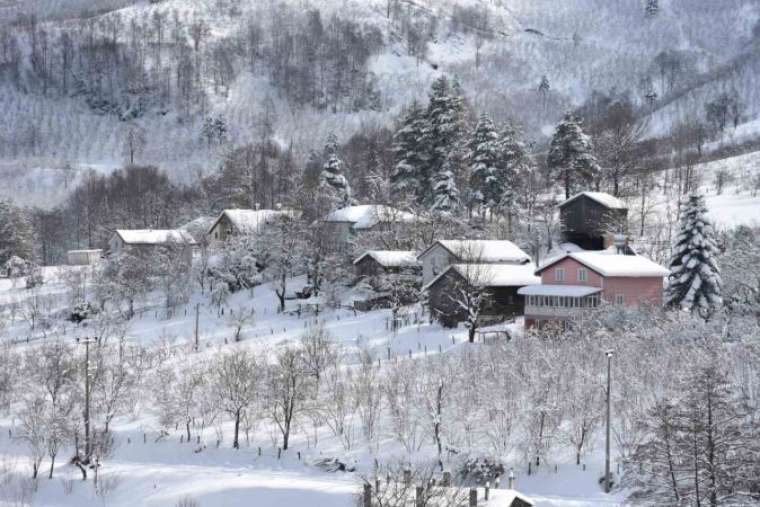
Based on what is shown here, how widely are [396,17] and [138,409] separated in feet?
543

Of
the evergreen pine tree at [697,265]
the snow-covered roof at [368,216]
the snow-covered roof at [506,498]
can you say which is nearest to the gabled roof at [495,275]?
the evergreen pine tree at [697,265]


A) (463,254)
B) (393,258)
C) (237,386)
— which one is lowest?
(237,386)

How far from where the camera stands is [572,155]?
66.2 meters

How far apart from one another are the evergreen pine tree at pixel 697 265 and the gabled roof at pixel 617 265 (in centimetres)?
154

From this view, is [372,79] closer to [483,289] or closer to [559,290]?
[483,289]

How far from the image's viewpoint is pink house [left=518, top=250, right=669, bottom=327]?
4425cm

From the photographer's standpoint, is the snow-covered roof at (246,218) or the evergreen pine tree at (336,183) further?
the evergreen pine tree at (336,183)

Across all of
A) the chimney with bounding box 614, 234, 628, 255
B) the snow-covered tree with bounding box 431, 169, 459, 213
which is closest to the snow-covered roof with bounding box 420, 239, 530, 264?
the chimney with bounding box 614, 234, 628, 255

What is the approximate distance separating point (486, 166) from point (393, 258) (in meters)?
12.8

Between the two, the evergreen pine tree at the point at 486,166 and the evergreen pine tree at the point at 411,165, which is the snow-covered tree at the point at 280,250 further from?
the evergreen pine tree at the point at 486,166

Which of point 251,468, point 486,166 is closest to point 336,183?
point 486,166

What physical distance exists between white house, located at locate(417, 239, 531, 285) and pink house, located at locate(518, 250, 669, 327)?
649 cm

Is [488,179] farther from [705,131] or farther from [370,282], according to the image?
[705,131]

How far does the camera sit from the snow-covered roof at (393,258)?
56781 millimetres
